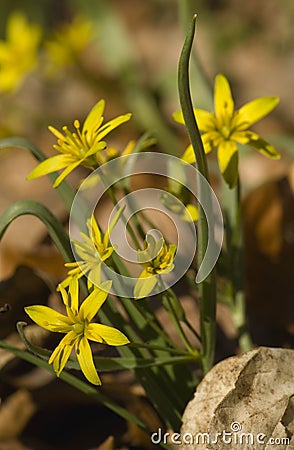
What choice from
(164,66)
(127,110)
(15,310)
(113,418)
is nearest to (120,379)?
(113,418)

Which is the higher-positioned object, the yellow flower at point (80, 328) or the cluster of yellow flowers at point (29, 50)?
the cluster of yellow flowers at point (29, 50)

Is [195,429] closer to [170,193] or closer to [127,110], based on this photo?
[170,193]

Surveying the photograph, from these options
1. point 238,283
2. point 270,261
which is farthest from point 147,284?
point 270,261

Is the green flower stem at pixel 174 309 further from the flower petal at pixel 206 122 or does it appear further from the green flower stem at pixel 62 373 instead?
the flower petal at pixel 206 122

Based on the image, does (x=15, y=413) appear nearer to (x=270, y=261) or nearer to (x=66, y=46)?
(x=270, y=261)

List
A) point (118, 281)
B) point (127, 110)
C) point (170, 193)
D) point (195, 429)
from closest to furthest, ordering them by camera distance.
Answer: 1. point (195, 429)
2. point (118, 281)
3. point (170, 193)
4. point (127, 110)

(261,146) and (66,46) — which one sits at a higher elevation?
(66,46)

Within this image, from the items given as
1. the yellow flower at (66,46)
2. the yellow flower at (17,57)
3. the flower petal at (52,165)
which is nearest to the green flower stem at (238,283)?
the flower petal at (52,165)
